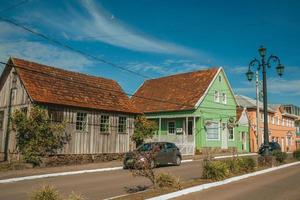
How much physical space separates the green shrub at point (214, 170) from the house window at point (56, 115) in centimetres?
1155

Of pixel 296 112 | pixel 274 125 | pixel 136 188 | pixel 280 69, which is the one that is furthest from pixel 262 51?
pixel 296 112

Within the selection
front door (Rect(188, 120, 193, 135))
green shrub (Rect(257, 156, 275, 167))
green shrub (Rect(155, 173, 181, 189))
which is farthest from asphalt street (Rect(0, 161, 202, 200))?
front door (Rect(188, 120, 193, 135))

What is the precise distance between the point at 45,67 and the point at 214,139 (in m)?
19.0

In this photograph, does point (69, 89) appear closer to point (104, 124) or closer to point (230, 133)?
point (104, 124)

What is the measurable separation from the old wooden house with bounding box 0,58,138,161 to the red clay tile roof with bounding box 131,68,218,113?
7334mm

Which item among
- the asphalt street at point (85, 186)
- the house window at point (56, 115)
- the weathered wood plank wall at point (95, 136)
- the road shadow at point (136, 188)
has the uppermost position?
the house window at point (56, 115)

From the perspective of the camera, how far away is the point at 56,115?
76.3 ft

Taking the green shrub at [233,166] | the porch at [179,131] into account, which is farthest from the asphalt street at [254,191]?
the porch at [179,131]

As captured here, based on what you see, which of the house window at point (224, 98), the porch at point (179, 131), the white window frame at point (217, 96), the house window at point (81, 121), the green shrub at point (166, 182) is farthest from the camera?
the house window at point (224, 98)

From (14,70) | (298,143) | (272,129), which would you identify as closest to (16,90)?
(14,70)

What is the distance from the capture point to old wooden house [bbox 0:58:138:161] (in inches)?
920

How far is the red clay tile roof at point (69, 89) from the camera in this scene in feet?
76.2

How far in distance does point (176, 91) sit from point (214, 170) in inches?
1010

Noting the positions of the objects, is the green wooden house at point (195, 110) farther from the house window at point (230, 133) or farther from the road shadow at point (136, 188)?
the road shadow at point (136, 188)
